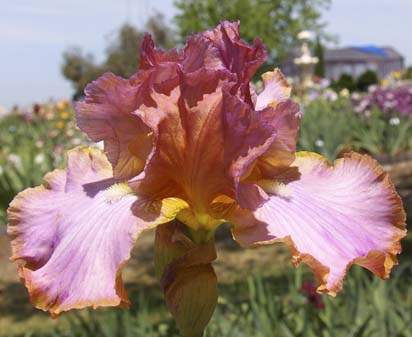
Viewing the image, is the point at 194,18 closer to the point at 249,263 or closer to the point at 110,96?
the point at 249,263

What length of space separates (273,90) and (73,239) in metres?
0.36

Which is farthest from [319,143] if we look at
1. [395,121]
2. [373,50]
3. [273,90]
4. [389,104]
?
[373,50]

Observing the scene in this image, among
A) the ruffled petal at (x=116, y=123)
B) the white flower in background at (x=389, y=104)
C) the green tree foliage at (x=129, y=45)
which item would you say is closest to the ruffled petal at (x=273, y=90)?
the ruffled petal at (x=116, y=123)

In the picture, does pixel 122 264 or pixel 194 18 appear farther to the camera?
pixel 194 18

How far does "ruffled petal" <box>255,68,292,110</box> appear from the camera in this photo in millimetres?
815

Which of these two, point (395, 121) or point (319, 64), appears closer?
point (395, 121)

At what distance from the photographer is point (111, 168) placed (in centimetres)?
78

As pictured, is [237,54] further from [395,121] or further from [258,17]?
[258,17]

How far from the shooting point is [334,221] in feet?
2.14

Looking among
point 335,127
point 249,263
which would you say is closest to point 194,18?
point 335,127

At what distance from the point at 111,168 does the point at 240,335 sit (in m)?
1.03

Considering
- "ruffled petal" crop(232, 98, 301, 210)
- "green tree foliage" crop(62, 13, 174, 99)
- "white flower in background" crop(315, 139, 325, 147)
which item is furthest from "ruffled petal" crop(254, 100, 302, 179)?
"green tree foliage" crop(62, 13, 174, 99)

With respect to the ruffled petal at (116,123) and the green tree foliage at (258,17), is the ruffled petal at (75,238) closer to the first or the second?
the ruffled petal at (116,123)

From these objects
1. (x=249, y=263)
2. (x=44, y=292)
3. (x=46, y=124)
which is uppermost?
(x=44, y=292)
